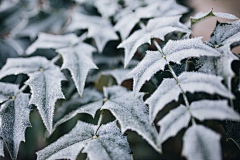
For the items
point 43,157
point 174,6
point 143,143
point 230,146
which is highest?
point 174,6

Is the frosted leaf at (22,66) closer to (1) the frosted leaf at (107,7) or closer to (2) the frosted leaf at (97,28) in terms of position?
(2) the frosted leaf at (97,28)

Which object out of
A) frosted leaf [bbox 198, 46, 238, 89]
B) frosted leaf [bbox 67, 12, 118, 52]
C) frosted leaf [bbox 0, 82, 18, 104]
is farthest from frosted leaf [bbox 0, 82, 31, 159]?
frosted leaf [bbox 198, 46, 238, 89]

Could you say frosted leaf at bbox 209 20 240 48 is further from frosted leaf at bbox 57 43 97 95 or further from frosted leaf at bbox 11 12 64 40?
frosted leaf at bbox 11 12 64 40

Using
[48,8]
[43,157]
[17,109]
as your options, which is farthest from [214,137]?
[48,8]

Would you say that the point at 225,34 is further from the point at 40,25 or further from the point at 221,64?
the point at 40,25

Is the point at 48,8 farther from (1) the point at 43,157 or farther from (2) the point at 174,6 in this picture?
(1) the point at 43,157

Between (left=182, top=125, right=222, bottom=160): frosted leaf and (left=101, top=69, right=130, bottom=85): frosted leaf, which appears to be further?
(left=101, top=69, right=130, bottom=85): frosted leaf

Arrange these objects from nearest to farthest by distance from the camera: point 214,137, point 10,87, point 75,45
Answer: point 214,137 → point 10,87 → point 75,45
